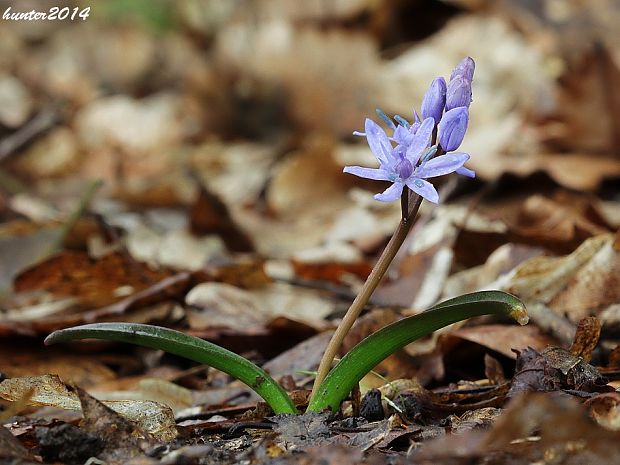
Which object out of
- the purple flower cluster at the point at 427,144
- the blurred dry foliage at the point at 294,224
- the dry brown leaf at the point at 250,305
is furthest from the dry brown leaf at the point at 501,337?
the purple flower cluster at the point at 427,144

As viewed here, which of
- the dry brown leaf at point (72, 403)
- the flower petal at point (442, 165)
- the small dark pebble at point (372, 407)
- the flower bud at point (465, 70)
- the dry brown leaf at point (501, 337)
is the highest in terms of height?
the flower bud at point (465, 70)

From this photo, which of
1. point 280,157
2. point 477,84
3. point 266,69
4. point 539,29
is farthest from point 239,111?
point 539,29

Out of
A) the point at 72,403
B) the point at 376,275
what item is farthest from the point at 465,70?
the point at 72,403

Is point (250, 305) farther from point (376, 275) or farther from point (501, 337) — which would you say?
point (376, 275)

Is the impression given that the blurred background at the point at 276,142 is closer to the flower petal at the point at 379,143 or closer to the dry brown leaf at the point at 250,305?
the dry brown leaf at the point at 250,305

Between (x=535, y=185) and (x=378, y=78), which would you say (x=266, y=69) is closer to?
(x=378, y=78)

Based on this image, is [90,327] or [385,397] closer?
[90,327]

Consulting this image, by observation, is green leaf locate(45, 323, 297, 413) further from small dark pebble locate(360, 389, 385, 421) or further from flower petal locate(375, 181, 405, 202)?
flower petal locate(375, 181, 405, 202)
